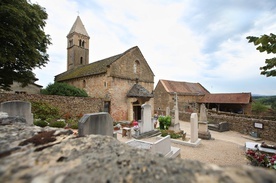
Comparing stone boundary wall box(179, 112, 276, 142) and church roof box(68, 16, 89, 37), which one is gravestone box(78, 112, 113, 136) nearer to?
stone boundary wall box(179, 112, 276, 142)

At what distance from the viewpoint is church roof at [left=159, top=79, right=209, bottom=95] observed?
28.8 m

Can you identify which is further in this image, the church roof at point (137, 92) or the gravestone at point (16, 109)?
the church roof at point (137, 92)

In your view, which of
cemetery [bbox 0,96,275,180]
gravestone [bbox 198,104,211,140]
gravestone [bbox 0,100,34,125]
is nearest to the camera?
cemetery [bbox 0,96,275,180]

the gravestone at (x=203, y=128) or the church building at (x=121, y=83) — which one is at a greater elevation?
the church building at (x=121, y=83)

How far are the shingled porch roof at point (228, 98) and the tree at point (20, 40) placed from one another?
3019cm

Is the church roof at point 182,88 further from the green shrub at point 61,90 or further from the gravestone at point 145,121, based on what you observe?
the green shrub at point 61,90

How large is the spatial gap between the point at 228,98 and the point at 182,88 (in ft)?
30.1

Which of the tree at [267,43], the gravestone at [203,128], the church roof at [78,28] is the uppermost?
the church roof at [78,28]

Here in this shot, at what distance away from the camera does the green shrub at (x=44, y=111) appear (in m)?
11.4

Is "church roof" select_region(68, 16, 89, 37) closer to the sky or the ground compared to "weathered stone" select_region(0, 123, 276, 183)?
closer to the sky

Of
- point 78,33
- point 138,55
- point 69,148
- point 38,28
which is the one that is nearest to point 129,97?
point 138,55

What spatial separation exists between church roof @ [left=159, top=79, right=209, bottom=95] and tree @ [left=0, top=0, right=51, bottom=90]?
72.5 ft

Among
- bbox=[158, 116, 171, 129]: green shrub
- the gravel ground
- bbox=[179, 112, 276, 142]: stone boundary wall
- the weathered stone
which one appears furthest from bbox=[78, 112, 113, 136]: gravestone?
bbox=[179, 112, 276, 142]: stone boundary wall

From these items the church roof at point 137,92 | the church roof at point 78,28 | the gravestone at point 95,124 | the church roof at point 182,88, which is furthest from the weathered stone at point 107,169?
the church roof at point 78,28
